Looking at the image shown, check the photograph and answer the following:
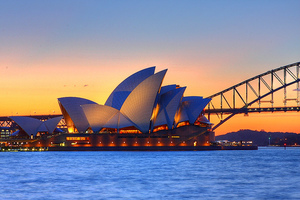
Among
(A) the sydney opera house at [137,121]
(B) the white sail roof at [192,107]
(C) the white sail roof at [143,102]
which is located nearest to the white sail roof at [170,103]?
(A) the sydney opera house at [137,121]

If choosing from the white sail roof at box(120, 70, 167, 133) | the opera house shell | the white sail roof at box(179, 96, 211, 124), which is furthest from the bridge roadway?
the white sail roof at box(120, 70, 167, 133)

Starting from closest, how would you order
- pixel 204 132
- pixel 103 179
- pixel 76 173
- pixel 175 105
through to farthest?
pixel 103 179, pixel 76 173, pixel 175 105, pixel 204 132

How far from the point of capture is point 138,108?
107875 millimetres

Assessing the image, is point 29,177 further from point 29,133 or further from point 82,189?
point 29,133

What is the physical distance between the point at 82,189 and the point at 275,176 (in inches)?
764

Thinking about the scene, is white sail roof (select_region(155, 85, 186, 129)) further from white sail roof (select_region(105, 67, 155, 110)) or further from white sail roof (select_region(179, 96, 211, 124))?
white sail roof (select_region(179, 96, 211, 124))

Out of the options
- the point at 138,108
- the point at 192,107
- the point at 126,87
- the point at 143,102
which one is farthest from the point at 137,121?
the point at 192,107

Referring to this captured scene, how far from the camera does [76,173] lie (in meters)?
51.1

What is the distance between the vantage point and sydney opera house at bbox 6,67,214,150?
10975 cm

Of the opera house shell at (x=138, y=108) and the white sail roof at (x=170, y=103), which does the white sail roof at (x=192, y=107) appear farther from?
the white sail roof at (x=170, y=103)

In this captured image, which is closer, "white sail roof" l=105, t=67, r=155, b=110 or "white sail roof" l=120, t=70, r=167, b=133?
"white sail roof" l=120, t=70, r=167, b=133

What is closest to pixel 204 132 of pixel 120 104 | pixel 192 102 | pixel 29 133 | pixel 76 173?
pixel 192 102

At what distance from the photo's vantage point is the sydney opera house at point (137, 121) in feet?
360

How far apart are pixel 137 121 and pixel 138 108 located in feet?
14.8
